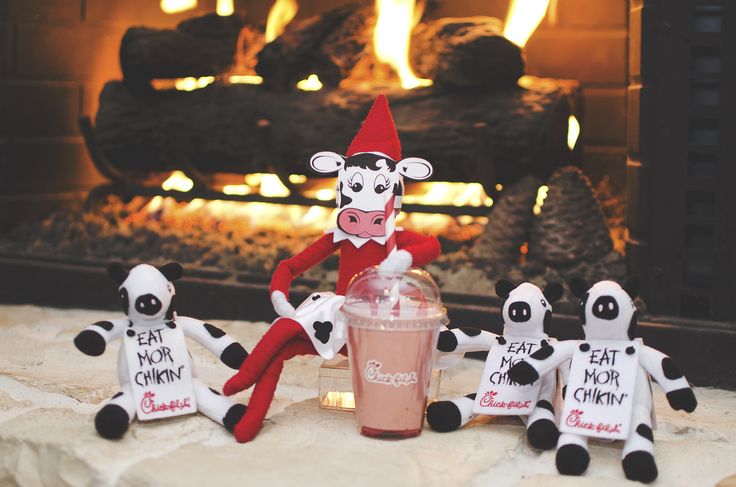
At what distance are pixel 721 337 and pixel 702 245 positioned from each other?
0.71 ft

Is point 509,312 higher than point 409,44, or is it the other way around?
point 409,44

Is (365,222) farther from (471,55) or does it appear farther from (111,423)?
(471,55)

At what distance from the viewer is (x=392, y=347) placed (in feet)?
6.08

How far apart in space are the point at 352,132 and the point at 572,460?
1.58 m

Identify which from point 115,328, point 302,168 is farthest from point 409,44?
point 115,328

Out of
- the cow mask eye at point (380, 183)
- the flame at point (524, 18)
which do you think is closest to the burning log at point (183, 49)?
the flame at point (524, 18)

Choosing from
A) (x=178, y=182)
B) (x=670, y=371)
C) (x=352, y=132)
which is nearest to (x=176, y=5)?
(x=178, y=182)

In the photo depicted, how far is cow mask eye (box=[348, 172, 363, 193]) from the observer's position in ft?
6.70

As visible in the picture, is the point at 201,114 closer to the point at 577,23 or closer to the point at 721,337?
the point at 577,23

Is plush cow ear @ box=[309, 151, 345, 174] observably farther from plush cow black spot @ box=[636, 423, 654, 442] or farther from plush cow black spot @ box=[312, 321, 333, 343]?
plush cow black spot @ box=[636, 423, 654, 442]

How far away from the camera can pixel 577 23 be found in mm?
3316

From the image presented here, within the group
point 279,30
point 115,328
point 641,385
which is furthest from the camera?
point 279,30

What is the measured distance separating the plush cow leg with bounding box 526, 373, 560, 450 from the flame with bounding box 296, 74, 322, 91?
162 cm

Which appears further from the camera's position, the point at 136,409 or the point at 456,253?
the point at 456,253
